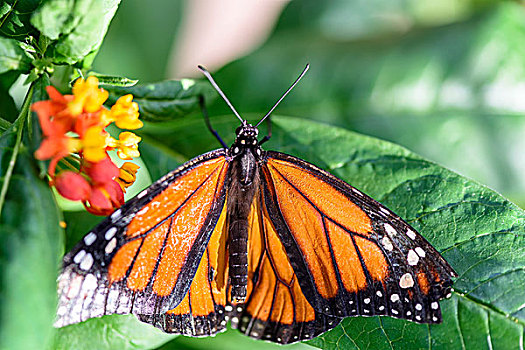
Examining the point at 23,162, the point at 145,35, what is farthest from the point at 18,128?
the point at 145,35

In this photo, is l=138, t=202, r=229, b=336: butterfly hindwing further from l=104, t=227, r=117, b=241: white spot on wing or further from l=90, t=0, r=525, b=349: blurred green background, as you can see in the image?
l=90, t=0, r=525, b=349: blurred green background

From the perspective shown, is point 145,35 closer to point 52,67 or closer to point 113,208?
point 52,67

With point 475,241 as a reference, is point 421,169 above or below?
above

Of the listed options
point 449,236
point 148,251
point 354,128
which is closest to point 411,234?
point 449,236

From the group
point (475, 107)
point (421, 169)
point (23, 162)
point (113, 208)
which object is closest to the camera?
point (23, 162)

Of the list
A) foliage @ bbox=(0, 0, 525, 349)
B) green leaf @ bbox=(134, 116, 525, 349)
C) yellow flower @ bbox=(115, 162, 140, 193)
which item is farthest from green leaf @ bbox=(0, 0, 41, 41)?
green leaf @ bbox=(134, 116, 525, 349)

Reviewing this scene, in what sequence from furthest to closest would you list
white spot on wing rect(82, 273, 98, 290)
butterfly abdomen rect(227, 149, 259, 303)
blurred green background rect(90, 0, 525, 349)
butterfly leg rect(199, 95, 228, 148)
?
blurred green background rect(90, 0, 525, 349)
butterfly leg rect(199, 95, 228, 148)
butterfly abdomen rect(227, 149, 259, 303)
white spot on wing rect(82, 273, 98, 290)
